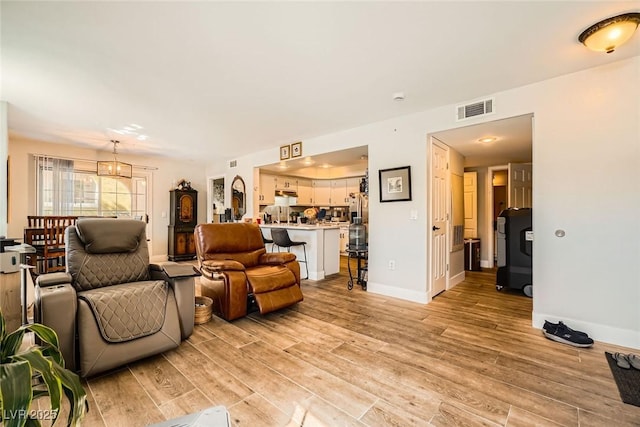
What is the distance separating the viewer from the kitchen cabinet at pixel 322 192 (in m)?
8.17

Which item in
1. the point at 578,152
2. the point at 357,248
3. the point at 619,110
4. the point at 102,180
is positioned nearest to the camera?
the point at 619,110

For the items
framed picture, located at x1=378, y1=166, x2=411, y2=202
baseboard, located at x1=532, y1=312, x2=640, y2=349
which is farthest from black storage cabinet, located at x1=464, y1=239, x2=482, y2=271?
baseboard, located at x1=532, y1=312, x2=640, y2=349

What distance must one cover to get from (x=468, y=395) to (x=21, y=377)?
81.8 inches

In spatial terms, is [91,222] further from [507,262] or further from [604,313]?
[507,262]

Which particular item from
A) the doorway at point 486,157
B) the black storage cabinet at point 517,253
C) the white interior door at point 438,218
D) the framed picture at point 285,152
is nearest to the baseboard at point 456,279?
the doorway at point 486,157

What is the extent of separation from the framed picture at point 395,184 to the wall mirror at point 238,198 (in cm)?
343

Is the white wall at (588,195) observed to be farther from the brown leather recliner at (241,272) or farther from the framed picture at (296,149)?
the framed picture at (296,149)

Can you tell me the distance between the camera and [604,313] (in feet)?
8.22

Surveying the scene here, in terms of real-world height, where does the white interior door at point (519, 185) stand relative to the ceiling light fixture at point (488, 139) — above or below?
below

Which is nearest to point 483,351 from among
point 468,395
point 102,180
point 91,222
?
point 468,395

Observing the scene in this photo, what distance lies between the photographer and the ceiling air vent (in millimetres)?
3086

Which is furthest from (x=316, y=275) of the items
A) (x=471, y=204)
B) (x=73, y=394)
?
(x=73, y=394)

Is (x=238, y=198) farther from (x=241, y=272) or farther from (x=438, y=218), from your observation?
(x=438, y=218)

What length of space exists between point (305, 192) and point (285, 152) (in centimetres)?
281
